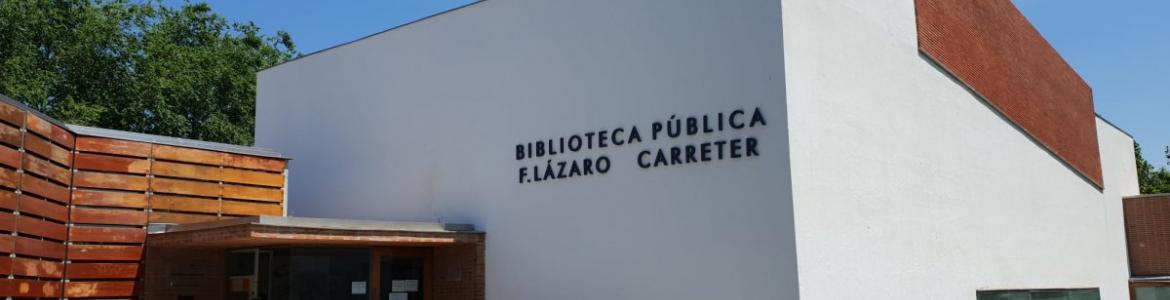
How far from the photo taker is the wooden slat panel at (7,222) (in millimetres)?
10375

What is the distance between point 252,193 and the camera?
15.7 meters

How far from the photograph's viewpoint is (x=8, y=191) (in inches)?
414

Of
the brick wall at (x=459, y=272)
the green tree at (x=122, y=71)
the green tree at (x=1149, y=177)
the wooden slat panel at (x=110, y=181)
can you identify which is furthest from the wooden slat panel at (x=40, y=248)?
the green tree at (x=1149, y=177)

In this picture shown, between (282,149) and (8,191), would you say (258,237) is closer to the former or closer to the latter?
(8,191)

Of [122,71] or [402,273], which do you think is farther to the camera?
[122,71]

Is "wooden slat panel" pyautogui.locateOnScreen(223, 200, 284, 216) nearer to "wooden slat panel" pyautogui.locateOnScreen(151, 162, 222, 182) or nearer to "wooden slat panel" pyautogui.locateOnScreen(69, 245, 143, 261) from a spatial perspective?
"wooden slat panel" pyautogui.locateOnScreen(151, 162, 222, 182)

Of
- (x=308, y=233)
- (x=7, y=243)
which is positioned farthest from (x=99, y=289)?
(x=308, y=233)

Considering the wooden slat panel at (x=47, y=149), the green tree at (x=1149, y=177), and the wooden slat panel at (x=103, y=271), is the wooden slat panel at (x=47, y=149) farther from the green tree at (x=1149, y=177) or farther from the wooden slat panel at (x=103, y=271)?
the green tree at (x=1149, y=177)

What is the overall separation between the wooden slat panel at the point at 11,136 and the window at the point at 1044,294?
42.8ft

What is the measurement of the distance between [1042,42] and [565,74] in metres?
11.9

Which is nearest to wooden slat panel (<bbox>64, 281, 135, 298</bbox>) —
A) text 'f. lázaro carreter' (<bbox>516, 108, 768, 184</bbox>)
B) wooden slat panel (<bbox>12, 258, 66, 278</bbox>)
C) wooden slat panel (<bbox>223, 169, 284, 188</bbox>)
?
wooden slat panel (<bbox>12, 258, 66, 278</bbox>)

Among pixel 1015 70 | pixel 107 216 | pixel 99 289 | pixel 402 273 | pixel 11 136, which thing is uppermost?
pixel 1015 70

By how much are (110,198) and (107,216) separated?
0.80 feet

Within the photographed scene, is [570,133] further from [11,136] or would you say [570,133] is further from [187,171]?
[11,136]
